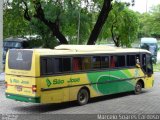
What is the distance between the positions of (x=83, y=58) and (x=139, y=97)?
370cm

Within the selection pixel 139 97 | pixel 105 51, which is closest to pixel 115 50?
pixel 105 51

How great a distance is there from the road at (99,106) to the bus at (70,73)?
0.37 metres

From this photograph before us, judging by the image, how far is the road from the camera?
1641 cm

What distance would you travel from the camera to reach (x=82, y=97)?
18281mm

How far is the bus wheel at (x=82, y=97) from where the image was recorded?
18.0 metres

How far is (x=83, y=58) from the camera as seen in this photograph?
60.5ft

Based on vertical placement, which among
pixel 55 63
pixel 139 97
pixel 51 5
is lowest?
pixel 139 97

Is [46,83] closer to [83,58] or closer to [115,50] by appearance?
[83,58]

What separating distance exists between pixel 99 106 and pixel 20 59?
3480mm

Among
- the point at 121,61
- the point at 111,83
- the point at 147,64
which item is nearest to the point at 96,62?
the point at 111,83

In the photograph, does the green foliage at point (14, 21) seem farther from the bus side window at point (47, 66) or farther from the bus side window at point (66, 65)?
the bus side window at point (47, 66)

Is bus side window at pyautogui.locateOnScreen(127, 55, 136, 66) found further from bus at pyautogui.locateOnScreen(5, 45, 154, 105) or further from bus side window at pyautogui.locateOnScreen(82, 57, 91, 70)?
bus side window at pyautogui.locateOnScreen(82, 57, 91, 70)

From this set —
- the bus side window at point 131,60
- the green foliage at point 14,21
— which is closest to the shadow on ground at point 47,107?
the bus side window at point 131,60

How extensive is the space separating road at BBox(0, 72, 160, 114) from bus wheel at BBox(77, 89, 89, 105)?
0.21m
